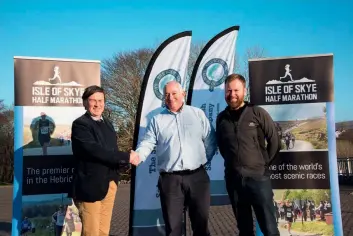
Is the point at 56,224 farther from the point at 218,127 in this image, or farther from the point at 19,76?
the point at 218,127

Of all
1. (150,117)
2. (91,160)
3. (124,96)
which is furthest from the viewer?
(124,96)

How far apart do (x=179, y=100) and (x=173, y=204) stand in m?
1.02

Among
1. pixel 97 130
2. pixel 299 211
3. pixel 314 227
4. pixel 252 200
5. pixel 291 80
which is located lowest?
pixel 314 227

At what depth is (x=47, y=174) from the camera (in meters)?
5.48

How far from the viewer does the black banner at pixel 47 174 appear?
5.39 meters

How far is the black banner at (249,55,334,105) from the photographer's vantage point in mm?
5312

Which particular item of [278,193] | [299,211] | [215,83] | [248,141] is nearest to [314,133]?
[278,193]

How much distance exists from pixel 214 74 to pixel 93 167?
3.01 m

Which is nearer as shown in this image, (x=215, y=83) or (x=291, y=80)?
(x=291, y=80)

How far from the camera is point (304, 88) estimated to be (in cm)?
538

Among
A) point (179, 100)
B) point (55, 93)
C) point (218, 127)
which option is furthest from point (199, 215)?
point (55, 93)

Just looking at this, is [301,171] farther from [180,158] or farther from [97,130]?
[97,130]

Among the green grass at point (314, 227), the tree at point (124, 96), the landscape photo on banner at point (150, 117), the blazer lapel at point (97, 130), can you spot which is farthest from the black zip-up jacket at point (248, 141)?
the tree at point (124, 96)

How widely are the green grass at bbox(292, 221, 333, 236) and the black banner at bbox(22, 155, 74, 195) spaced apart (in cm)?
307
